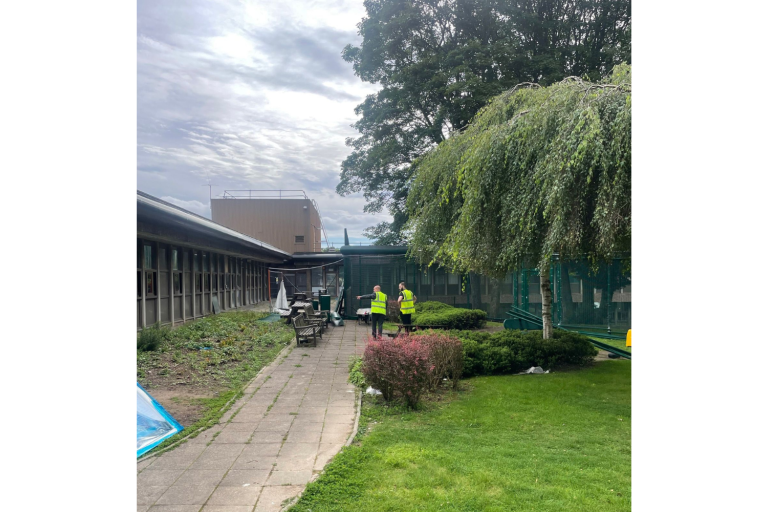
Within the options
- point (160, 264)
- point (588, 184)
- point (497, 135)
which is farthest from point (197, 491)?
point (160, 264)

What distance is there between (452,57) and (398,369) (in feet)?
49.2

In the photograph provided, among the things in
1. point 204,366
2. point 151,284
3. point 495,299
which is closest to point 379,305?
point 204,366

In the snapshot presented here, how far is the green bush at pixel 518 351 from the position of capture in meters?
7.83

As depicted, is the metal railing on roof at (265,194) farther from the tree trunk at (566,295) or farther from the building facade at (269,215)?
the tree trunk at (566,295)

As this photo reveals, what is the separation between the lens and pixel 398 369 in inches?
228

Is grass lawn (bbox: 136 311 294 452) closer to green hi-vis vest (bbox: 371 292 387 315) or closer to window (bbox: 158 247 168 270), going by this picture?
window (bbox: 158 247 168 270)

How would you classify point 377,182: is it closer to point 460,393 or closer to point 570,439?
point 460,393

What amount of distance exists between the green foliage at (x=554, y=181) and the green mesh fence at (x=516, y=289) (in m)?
5.86

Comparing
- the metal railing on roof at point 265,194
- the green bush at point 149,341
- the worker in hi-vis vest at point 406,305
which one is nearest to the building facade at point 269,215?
the metal railing on roof at point 265,194

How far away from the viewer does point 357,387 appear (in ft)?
22.6

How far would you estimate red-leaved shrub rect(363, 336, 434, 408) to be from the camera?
18.9 feet

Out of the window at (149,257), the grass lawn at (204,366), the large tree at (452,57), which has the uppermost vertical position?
the large tree at (452,57)

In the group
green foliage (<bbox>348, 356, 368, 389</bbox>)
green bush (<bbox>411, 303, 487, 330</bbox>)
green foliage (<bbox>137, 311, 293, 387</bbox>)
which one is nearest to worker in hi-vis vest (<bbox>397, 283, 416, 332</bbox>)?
green bush (<bbox>411, 303, 487, 330</bbox>)

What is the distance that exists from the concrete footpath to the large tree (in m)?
11.8
